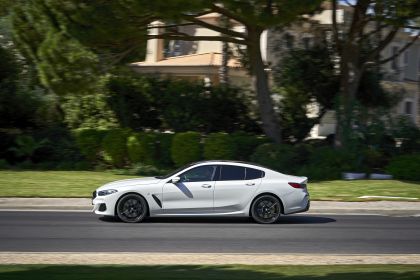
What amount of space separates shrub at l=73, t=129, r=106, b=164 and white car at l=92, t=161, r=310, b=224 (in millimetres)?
11463

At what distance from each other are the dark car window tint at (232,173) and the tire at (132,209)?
1821 millimetres

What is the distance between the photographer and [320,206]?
18.7 m

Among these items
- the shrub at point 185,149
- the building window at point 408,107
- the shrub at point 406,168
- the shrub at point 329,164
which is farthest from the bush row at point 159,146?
the building window at point 408,107

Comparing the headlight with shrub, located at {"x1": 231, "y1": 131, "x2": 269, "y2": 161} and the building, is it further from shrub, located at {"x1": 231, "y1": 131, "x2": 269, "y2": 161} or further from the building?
the building

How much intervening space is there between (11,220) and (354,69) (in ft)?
53.4

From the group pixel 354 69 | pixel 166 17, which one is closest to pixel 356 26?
pixel 354 69

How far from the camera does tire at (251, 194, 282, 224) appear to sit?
50.5 feet

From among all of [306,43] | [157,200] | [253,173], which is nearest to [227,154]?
[306,43]

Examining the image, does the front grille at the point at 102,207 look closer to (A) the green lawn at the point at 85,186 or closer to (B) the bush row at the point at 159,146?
(A) the green lawn at the point at 85,186

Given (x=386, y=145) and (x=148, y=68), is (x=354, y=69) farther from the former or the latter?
(x=148, y=68)

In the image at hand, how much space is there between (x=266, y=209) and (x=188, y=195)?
5.69 ft

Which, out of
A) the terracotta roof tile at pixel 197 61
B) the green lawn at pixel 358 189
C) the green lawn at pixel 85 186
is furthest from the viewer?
the terracotta roof tile at pixel 197 61

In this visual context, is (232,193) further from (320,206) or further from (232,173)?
(320,206)

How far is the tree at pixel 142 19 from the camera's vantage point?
69.2 feet
